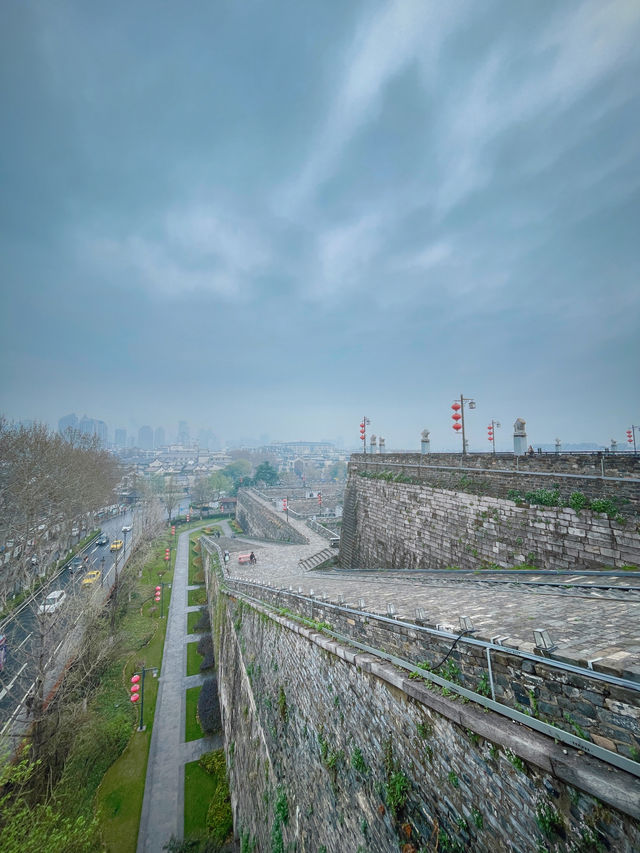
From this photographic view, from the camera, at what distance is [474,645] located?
146 inches

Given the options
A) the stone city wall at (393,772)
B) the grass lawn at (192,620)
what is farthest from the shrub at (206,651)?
the stone city wall at (393,772)

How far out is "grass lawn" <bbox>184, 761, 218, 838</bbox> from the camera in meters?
9.97

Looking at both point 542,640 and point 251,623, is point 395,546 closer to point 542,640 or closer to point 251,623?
point 251,623

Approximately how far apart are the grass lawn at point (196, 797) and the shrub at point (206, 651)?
537cm

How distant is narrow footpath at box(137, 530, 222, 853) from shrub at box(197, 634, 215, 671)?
0.54 m

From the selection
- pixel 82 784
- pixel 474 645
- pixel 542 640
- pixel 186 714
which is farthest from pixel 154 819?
pixel 542 640

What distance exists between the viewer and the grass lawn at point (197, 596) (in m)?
25.0

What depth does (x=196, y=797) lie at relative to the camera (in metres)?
10.9

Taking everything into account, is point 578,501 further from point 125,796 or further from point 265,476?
point 265,476

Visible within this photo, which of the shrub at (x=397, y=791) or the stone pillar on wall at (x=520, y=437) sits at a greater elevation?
the stone pillar on wall at (x=520, y=437)

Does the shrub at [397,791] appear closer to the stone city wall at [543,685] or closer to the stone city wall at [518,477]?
the stone city wall at [543,685]

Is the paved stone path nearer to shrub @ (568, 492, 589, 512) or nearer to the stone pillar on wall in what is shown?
shrub @ (568, 492, 589, 512)

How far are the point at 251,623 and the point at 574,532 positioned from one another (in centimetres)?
918

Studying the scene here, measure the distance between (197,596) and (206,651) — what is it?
8.29 metres
